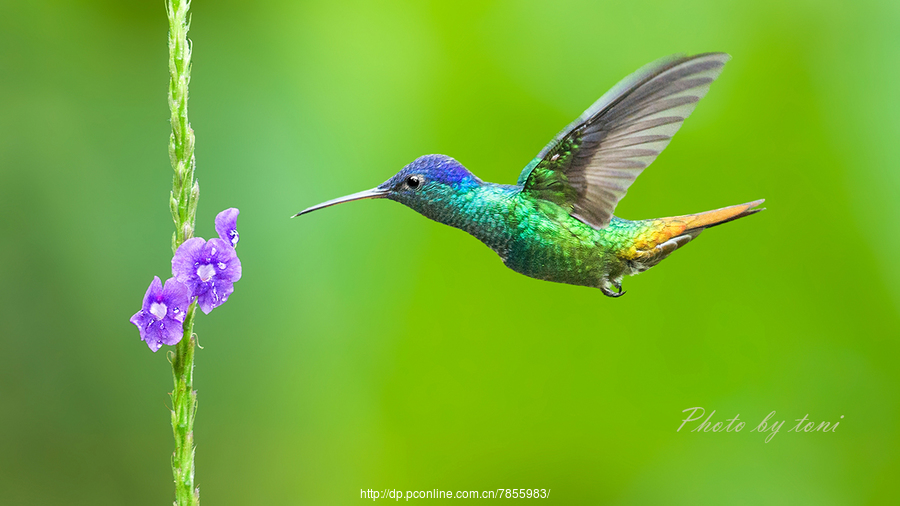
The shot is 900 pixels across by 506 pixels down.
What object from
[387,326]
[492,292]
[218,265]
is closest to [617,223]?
[218,265]

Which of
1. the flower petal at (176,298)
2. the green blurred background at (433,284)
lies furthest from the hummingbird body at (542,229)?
the green blurred background at (433,284)

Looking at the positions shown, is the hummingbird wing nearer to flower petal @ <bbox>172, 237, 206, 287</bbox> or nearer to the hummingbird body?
the hummingbird body

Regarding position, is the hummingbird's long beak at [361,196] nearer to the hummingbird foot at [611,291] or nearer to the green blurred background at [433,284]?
the hummingbird foot at [611,291]

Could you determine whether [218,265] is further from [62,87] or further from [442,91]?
[62,87]
